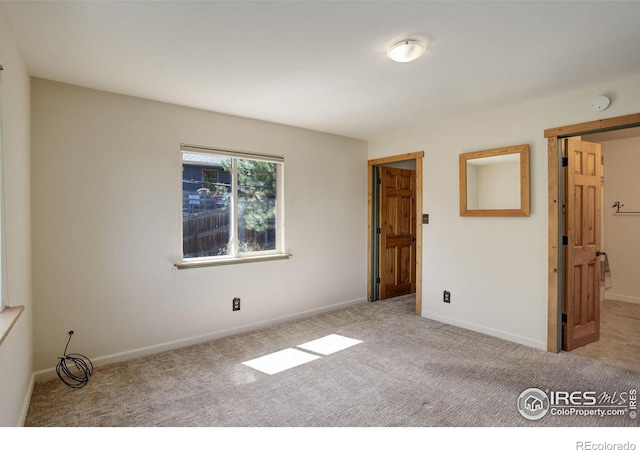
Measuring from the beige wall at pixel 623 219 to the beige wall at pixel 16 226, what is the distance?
6.66 meters

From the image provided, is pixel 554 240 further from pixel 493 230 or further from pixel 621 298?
pixel 621 298

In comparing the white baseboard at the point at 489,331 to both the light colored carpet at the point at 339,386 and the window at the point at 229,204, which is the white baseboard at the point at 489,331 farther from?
the window at the point at 229,204

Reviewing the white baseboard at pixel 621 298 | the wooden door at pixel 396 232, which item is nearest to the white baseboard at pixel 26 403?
the wooden door at pixel 396 232

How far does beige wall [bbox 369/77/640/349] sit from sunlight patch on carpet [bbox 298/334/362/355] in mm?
1310

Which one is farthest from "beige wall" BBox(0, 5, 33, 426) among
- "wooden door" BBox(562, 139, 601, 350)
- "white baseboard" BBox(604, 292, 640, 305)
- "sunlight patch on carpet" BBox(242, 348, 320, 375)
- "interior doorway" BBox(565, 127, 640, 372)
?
"white baseboard" BBox(604, 292, 640, 305)

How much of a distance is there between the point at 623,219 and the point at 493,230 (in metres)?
2.83

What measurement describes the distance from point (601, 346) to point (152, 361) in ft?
13.7

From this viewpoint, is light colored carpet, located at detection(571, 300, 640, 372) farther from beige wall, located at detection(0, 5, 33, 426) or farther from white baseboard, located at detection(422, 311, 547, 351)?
beige wall, located at detection(0, 5, 33, 426)

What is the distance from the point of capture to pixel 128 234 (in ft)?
10.1

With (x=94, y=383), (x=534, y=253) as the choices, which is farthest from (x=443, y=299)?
(x=94, y=383)

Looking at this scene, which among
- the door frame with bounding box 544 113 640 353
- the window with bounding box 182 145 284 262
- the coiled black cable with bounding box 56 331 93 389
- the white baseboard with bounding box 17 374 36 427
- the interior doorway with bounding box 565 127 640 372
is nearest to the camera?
the white baseboard with bounding box 17 374 36 427

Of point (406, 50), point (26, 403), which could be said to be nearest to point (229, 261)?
point (26, 403)

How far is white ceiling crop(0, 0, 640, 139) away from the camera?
184cm

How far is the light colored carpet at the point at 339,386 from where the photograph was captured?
215cm
